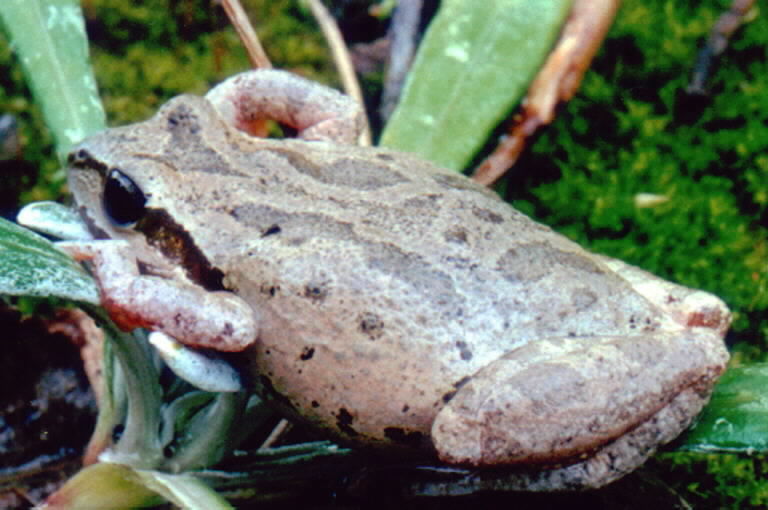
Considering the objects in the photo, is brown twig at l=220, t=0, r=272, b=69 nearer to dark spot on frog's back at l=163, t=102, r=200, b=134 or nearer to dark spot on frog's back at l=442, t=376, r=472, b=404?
dark spot on frog's back at l=163, t=102, r=200, b=134

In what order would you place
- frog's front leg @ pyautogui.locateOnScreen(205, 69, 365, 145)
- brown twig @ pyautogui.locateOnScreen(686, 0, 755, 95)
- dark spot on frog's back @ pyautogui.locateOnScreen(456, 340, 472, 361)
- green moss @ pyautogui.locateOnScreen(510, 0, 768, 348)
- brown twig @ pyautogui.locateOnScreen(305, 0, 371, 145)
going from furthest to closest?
1. brown twig @ pyautogui.locateOnScreen(686, 0, 755, 95)
2. brown twig @ pyautogui.locateOnScreen(305, 0, 371, 145)
3. green moss @ pyautogui.locateOnScreen(510, 0, 768, 348)
4. frog's front leg @ pyautogui.locateOnScreen(205, 69, 365, 145)
5. dark spot on frog's back @ pyautogui.locateOnScreen(456, 340, 472, 361)

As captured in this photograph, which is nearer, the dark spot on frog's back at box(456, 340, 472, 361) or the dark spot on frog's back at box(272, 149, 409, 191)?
the dark spot on frog's back at box(456, 340, 472, 361)

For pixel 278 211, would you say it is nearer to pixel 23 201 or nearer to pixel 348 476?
pixel 348 476

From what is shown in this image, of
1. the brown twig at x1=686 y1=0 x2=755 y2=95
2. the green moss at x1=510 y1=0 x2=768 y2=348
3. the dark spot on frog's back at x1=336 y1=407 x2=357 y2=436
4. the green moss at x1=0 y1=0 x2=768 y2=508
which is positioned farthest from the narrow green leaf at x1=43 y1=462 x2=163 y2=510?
the brown twig at x1=686 y1=0 x2=755 y2=95

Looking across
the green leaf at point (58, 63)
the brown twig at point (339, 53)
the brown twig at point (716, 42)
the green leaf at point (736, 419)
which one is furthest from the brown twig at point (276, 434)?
the brown twig at point (716, 42)

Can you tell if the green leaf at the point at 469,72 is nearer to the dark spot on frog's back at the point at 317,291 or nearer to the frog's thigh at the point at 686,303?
the frog's thigh at the point at 686,303

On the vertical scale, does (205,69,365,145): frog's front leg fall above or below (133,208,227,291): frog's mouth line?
above

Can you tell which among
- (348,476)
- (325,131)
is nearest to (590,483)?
(348,476)

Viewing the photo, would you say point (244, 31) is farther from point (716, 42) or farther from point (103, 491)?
point (716, 42)
